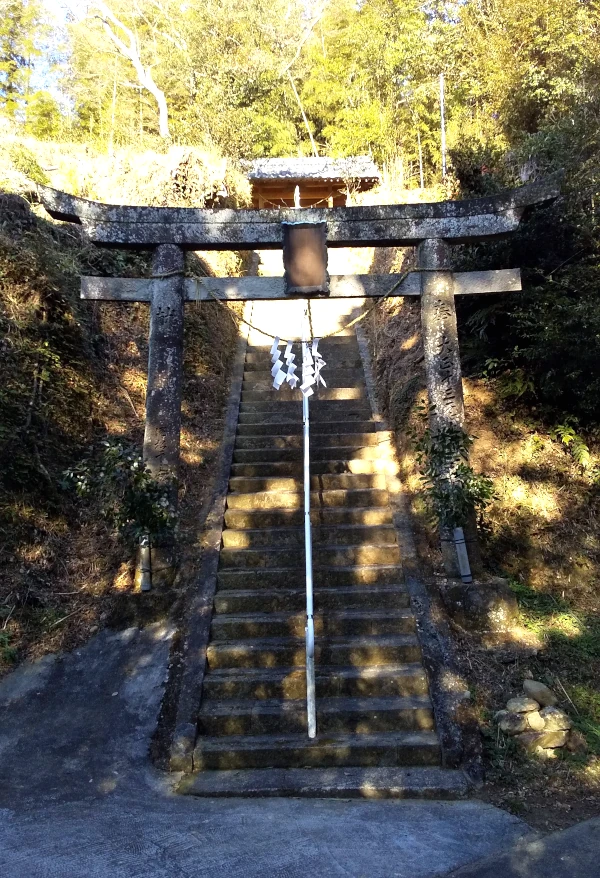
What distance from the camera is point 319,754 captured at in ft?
14.1

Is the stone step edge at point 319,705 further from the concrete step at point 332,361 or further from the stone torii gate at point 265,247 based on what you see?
the concrete step at point 332,361

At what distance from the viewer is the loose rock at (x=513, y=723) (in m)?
4.36

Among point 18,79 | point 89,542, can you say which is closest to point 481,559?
point 89,542

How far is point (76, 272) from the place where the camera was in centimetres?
825

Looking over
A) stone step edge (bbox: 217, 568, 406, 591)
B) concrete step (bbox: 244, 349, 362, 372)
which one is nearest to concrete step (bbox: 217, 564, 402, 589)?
stone step edge (bbox: 217, 568, 406, 591)

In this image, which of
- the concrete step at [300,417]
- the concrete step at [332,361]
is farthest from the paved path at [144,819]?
the concrete step at [332,361]

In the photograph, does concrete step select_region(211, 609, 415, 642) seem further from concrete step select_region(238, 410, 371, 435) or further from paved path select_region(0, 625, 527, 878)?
concrete step select_region(238, 410, 371, 435)

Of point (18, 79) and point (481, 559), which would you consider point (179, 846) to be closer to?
point (481, 559)

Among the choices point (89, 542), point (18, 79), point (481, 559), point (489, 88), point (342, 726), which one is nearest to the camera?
point (342, 726)

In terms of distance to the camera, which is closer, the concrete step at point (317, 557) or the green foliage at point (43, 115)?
the concrete step at point (317, 557)

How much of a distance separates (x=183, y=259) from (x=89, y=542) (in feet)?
9.83

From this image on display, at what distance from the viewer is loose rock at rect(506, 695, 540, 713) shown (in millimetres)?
4418

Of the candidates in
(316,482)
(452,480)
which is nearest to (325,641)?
(452,480)

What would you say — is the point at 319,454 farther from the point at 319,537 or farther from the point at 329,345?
the point at 329,345
